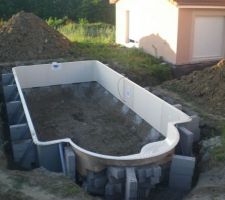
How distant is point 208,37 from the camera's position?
42.8ft

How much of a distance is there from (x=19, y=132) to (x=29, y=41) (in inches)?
300

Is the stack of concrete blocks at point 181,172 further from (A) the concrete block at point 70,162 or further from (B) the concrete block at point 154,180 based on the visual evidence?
(A) the concrete block at point 70,162

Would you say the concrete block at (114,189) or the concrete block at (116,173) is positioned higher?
the concrete block at (116,173)

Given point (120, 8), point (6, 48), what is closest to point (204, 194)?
point (6, 48)

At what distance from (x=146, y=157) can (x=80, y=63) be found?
6668mm

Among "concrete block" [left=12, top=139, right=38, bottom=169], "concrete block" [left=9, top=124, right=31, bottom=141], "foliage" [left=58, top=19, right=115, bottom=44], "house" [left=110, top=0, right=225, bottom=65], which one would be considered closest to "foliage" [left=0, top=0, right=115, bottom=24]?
"foliage" [left=58, top=19, right=115, bottom=44]

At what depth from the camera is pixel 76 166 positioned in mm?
6266

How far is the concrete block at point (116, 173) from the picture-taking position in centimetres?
566

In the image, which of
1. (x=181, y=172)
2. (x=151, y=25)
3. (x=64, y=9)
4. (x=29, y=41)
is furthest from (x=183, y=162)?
(x=64, y=9)

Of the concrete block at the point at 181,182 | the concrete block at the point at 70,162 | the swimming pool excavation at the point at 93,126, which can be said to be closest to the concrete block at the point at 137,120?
the swimming pool excavation at the point at 93,126

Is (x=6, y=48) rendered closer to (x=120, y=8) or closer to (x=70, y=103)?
(x=70, y=103)

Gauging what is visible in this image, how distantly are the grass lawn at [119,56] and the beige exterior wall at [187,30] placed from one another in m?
0.73

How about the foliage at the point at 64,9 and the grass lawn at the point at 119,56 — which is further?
the foliage at the point at 64,9

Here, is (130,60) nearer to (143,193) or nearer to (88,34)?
(88,34)
